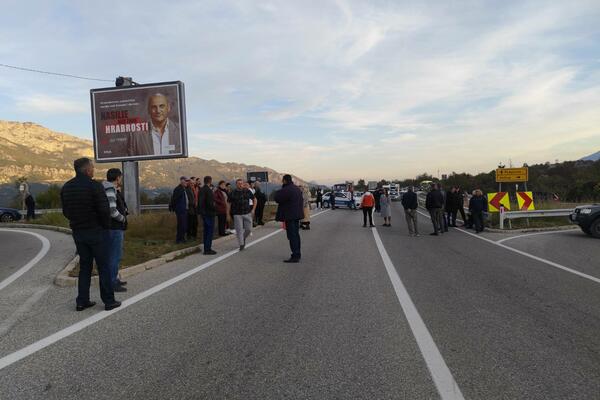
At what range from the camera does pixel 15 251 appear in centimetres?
1253

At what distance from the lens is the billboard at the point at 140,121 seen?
2141cm

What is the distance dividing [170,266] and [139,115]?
46.4 feet

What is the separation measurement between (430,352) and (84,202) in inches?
179

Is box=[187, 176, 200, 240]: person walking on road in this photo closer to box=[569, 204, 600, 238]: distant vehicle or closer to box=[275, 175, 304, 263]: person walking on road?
box=[275, 175, 304, 263]: person walking on road

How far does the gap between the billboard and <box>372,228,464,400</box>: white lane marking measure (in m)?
16.7

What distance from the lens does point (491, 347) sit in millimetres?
4539

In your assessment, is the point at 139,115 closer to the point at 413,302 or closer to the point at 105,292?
the point at 105,292

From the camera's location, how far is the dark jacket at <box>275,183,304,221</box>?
10.0 m

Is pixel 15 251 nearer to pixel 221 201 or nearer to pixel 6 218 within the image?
pixel 221 201

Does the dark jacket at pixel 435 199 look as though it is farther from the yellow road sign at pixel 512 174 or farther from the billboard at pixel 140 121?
the billboard at pixel 140 121

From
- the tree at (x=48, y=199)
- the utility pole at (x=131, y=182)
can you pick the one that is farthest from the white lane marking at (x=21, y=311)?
the tree at (x=48, y=199)

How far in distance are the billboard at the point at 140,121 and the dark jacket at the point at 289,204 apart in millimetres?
12696

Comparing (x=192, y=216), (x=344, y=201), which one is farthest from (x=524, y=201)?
(x=344, y=201)

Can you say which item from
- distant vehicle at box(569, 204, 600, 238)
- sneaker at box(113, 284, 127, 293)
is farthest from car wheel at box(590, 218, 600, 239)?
sneaker at box(113, 284, 127, 293)
